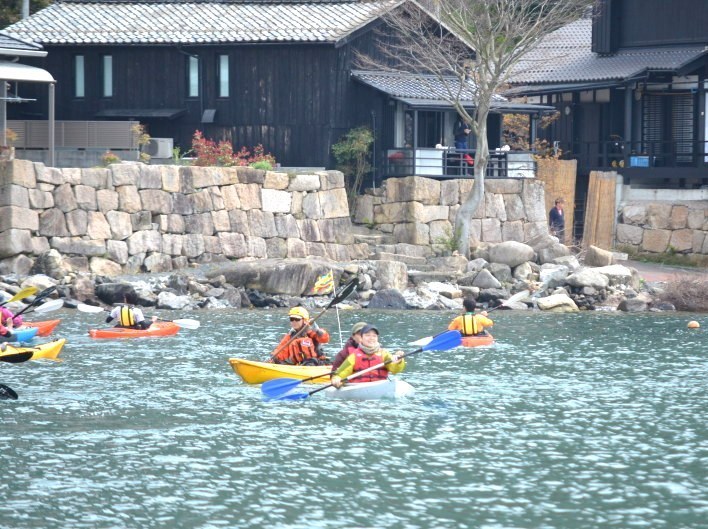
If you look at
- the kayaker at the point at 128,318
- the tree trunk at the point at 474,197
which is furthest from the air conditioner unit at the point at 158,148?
the kayaker at the point at 128,318

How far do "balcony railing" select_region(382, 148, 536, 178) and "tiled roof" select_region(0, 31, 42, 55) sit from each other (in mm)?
11100

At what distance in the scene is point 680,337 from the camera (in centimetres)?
2766

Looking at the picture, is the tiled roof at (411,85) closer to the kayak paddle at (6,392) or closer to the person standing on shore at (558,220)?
the person standing on shore at (558,220)

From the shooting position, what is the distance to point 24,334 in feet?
80.2

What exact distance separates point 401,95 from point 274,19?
504 centimetres

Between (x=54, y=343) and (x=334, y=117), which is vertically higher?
(x=334, y=117)

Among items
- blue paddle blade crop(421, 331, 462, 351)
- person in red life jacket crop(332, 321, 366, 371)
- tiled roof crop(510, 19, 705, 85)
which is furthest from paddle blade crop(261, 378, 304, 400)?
tiled roof crop(510, 19, 705, 85)

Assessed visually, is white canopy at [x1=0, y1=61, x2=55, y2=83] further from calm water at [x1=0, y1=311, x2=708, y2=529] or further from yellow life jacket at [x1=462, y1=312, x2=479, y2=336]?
yellow life jacket at [x1=462, y1=312, x2=479, y2=336]

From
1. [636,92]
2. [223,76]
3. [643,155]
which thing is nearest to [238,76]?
[223,76]

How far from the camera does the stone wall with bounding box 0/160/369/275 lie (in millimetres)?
33000

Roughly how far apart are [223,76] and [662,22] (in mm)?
Result: 14819

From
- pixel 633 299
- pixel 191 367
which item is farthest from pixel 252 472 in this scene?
pixel 633 299

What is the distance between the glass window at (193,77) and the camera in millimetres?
41562

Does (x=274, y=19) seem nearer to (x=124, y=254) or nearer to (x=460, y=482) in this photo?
(x=124, y=254)
